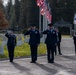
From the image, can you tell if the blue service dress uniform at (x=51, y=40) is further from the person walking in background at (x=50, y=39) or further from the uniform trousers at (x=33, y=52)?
the uniform trousers at (x=33, y=52)

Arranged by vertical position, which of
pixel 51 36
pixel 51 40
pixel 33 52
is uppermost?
pixel 51 36

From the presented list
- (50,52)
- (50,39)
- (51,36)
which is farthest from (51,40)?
(50,52)

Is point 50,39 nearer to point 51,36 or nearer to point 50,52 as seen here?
point 51,36

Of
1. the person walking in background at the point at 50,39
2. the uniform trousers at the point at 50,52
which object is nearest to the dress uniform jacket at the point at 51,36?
the person walking in background at the point at 50,39

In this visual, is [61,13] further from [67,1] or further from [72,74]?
[72,74]

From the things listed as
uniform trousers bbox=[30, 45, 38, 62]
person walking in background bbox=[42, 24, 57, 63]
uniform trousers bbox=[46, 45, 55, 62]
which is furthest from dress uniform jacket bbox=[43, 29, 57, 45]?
uniform trousers bbox=[30, 45, 38, 62]

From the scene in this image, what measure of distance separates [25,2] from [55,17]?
10.5 meters

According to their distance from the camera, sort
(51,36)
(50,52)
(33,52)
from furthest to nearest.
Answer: (33,52) → (50,52) → (51,36)

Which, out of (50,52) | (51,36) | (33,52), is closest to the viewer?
(51,36)

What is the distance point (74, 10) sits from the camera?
10038 centimetres

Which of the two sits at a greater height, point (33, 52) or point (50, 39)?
point (50, 39)

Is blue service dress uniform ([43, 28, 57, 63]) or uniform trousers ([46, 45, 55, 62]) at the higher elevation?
blue service dress uniform ([43, 28, 57, 63])

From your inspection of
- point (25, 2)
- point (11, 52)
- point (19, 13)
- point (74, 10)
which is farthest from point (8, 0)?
point (11, 52)

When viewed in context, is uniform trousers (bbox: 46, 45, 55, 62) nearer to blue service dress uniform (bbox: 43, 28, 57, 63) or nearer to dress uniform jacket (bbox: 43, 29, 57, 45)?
blue service dress uniform (bbox: 43, 28, 57, 63)
